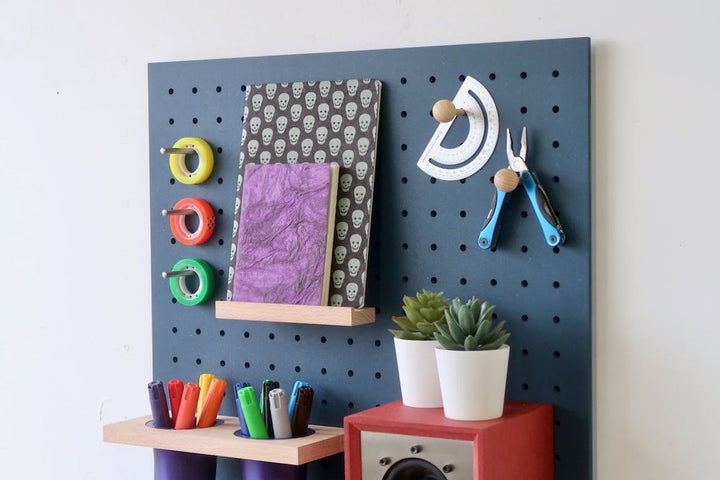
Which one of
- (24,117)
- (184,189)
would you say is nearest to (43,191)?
(24,117)

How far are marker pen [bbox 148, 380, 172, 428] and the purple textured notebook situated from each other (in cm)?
18

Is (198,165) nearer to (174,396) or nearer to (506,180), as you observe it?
(174,396)

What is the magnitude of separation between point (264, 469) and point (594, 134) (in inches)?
26.1

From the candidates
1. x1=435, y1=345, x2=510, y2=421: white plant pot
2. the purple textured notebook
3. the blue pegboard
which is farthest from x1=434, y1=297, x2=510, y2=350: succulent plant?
the purple textured notebook

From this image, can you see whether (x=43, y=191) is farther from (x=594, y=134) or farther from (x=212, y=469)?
(x=594, y=134)

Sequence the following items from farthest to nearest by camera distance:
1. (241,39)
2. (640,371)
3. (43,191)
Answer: (43,191)
(241,39)
(640,371)

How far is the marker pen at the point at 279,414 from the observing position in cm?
148

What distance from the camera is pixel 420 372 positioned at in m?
1.42

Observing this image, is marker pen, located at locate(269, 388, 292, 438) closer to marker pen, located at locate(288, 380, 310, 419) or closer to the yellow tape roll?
marker pen, located at locate(288, 380, 310, 419)

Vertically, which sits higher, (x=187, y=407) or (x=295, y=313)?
(x=295, y=313)

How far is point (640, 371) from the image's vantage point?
1423mm

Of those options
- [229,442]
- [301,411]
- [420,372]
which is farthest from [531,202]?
[229,442]

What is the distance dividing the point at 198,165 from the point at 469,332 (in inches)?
22.6

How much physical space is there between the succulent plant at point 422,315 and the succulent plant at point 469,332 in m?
0.05
